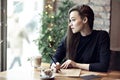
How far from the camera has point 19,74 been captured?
220 cm

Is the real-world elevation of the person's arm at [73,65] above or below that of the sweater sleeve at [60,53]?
below

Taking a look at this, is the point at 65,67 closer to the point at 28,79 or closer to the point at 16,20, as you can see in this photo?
the point at 28,79

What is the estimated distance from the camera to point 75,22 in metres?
2.63

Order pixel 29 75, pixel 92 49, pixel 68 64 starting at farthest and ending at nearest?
pixel 92 49, pixel 68 64, pixel 29 75

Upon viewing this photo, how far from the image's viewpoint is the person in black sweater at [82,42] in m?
2.60

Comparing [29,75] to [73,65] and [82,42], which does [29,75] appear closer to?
[73,65]

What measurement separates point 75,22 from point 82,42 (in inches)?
8.1

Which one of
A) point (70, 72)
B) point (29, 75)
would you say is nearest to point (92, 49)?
point (70, 72)

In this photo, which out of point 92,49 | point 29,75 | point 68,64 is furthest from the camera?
point 92,49

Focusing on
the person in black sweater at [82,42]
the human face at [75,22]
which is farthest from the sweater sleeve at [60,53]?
the human face at [75,22]

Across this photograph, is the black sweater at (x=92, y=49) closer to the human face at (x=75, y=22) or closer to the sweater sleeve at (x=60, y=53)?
the sweater sleeve at (x=60, y=53)

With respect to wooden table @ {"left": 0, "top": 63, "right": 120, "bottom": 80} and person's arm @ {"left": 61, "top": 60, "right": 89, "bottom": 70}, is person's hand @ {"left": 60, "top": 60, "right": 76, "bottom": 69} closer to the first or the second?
person's arm @ {"left": 61, "top": 60, "right": 89, "bottom": 70}

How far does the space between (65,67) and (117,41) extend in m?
1.59

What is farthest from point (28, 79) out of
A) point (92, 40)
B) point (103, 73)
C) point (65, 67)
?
point (92, 40)
